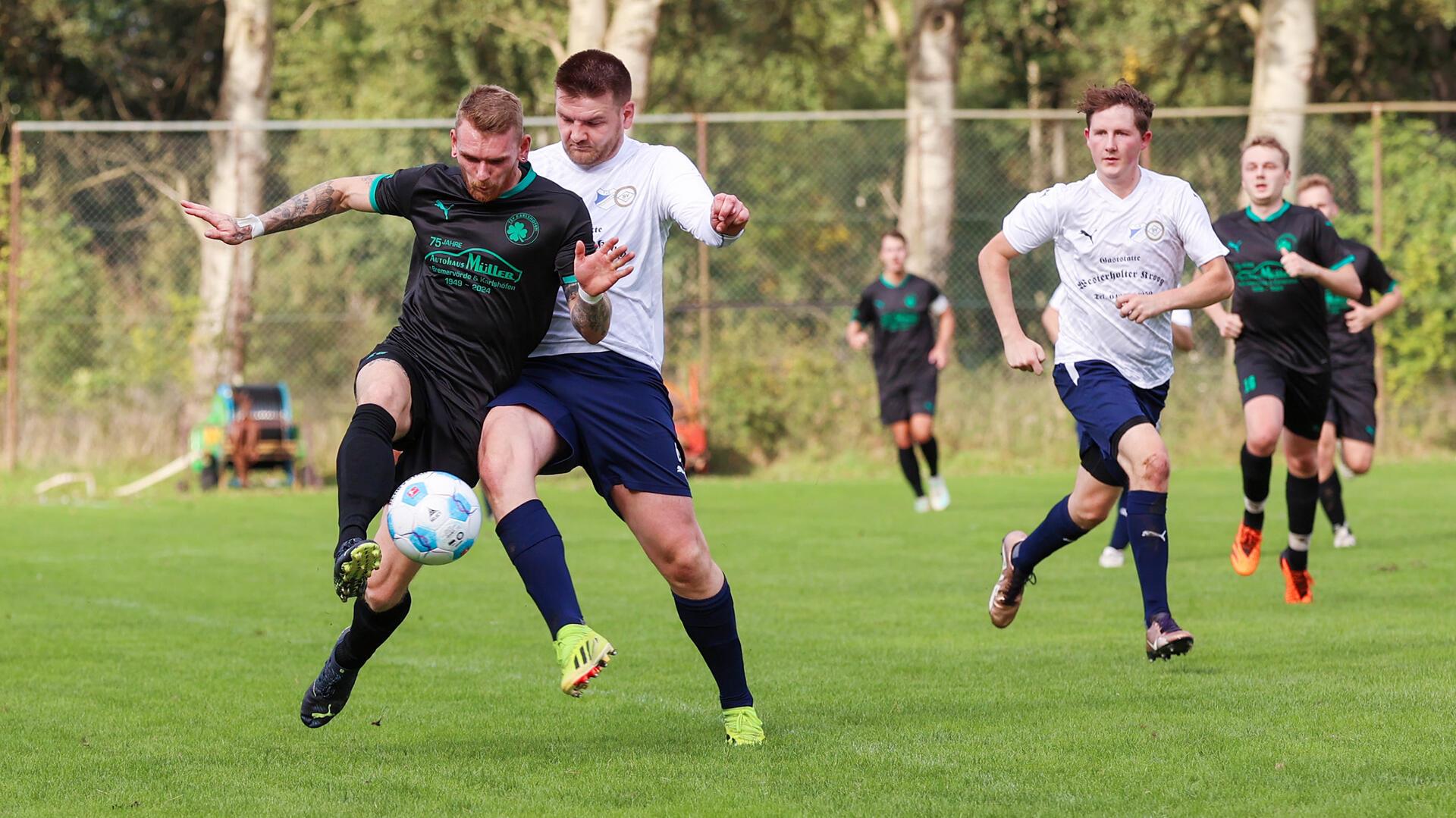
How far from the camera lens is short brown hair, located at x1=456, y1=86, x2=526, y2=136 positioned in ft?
17.2

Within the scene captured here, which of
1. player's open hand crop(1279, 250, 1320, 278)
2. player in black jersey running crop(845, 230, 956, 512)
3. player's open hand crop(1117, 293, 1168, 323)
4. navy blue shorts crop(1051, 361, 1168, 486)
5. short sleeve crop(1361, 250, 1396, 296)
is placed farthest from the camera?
player in black jersey running crop(845, 230, 956, 512)

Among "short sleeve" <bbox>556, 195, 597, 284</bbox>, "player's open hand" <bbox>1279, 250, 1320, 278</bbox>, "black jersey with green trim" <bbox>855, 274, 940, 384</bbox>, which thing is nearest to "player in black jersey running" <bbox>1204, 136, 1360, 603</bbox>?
"player's open hand" <bbox>1279, 250, 1320, 278</bbox>

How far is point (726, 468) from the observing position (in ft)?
63.9

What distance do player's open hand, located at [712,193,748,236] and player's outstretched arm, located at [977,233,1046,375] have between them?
170 centimetres

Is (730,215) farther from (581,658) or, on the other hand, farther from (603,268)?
(581,658)

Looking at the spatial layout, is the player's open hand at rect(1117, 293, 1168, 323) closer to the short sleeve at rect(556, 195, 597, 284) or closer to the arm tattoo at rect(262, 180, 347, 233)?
the short sleeve at rect(556, 195, 597, 284)

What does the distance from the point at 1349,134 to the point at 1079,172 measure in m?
3.14

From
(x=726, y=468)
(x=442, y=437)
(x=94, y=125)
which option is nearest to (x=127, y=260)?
(x=94, y=125)

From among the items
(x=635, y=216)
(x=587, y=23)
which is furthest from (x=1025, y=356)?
(x=587, y=23)

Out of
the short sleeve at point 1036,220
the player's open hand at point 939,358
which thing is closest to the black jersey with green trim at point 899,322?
the player's open hand at point 939,358

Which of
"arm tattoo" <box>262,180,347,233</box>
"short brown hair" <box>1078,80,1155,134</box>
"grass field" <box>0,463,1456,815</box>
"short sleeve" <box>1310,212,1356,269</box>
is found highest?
"short brown hair" <box>1078,80,1155,134</box>

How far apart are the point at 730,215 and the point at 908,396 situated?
406 inches

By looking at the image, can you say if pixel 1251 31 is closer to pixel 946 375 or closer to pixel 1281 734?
pixel 946 375

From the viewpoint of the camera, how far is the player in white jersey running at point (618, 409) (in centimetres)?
521
